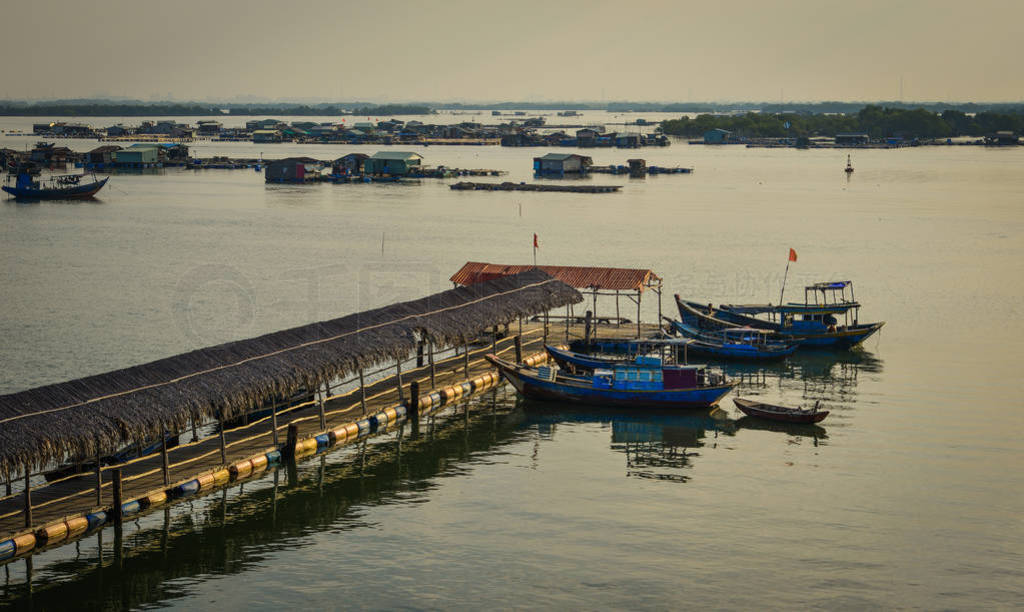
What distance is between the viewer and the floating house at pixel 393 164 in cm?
13312

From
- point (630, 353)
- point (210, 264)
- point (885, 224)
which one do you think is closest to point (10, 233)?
point (210, 264)

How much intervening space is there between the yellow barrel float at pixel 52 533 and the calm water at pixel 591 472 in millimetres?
573

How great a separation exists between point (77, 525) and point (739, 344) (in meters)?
26.1

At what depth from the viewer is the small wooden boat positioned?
34.3m

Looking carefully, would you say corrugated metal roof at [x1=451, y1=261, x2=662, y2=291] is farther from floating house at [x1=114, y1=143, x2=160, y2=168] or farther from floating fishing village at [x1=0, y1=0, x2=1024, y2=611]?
floating house at [x1=114, y1=143, x2=160, y2=168]

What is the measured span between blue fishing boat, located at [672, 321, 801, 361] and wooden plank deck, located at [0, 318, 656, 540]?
17.4 feet

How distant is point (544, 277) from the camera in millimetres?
42938

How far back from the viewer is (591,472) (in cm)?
3041

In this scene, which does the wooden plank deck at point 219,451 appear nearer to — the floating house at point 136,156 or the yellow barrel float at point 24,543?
the yellow barrel float at point 24,543

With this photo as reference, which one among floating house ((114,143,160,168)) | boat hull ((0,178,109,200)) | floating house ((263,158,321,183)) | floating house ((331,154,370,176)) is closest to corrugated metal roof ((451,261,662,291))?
boat hull ((0,178,109,200))

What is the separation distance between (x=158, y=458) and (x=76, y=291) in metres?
34.6

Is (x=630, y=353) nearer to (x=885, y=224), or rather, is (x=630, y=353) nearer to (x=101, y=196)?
(x=885, y=224)

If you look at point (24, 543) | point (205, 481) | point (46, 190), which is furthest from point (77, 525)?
point (46, 190)

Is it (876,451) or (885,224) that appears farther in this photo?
(885,224)
